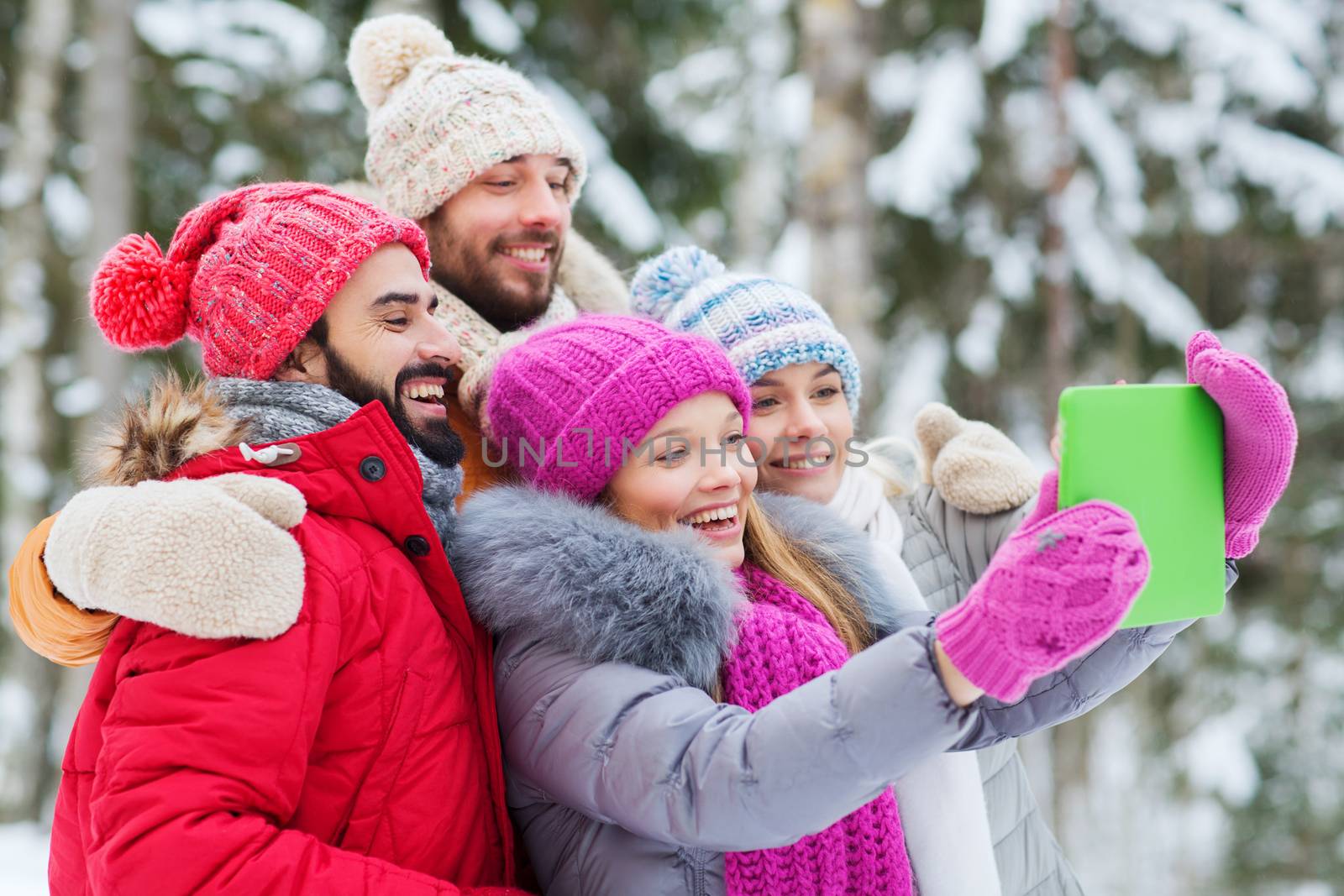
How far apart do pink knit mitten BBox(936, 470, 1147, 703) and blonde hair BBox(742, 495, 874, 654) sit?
648 millimetres

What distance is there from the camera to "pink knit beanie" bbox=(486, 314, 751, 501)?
182 cm

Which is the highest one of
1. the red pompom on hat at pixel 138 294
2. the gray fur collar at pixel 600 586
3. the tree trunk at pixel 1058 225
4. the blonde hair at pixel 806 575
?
the red pompom on hat at pixel 138 294

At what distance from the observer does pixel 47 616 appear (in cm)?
159

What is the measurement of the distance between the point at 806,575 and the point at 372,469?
85 cm

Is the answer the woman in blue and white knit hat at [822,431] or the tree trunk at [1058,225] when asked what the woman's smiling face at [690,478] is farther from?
the tree trunk at [1058,225]

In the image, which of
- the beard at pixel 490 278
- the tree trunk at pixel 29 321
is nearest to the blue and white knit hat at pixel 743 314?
the beard at pixel 490 278

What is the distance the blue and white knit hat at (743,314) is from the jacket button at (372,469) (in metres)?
0.77

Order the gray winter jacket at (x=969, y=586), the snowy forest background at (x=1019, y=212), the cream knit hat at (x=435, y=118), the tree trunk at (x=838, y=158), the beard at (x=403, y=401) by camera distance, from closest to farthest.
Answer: the beard at (x=403, y=401) → the gray winter jacket at (x=969, y=586) → the cream knit hat at (x=435, y=118) → the tree trunk at (x=838, y=158) → the snowy forest background at (x=1019, y=212)

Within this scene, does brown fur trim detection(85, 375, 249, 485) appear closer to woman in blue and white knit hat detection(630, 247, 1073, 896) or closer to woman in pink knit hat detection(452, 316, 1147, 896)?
woman in pink knit hat detection(452, 316, 1147, 896)

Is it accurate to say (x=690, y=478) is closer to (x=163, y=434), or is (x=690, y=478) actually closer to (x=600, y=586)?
(x=600, y=586)

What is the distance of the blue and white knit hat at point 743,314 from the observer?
89.6 inches

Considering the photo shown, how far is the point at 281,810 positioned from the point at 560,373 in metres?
0.87

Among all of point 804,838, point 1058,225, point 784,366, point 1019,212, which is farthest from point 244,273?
point 1019,212

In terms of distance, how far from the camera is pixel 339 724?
1.55 m
